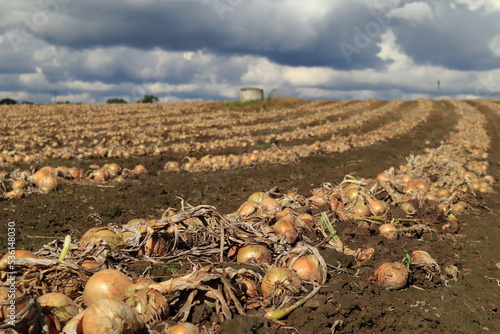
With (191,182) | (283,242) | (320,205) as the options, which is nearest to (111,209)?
(191,182)

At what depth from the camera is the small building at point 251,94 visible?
123ft

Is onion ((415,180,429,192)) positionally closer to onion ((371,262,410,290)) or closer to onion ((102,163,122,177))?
onion ((371,262,410,290))

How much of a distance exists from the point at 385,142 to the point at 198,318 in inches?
635

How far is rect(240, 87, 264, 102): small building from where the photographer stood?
1474 inches

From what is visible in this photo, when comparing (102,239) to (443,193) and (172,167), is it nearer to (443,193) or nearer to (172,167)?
(443,193)

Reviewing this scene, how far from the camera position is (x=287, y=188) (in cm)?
866

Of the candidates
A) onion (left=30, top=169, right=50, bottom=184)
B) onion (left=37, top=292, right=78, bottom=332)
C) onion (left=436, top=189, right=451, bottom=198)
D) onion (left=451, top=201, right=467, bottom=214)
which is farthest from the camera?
onion (left=30, top=169, right=50, bottom=184)

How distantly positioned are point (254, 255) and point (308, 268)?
52cm

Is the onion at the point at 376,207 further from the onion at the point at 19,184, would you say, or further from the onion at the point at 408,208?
the onion at the point at 19,184

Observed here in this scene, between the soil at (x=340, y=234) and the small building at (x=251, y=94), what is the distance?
2572 centimetres

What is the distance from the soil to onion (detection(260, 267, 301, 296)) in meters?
0.18

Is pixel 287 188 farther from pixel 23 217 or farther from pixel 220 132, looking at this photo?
pixel 220 132

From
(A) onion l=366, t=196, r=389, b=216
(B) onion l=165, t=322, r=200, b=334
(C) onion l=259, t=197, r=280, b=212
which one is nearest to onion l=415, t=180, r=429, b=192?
(A) onion l=366, t=196, r=389, b=216

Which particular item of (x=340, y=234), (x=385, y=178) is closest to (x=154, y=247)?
(x=340, y=234)
